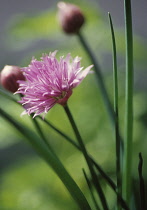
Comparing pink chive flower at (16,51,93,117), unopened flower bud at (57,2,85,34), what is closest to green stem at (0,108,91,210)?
pink chive flower at (16,51,93,117)

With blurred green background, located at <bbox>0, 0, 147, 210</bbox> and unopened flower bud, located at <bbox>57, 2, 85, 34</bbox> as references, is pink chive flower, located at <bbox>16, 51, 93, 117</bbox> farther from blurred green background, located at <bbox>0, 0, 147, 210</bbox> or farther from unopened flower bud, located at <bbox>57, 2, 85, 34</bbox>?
blurred green background, located at <bbox>0, 0, 147, 210</bbox>

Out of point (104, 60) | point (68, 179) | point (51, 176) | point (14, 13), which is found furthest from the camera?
point (14, 13)

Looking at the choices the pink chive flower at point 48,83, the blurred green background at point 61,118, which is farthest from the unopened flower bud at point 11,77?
the blurred green background at point 61,118

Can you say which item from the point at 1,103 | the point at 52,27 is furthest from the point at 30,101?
the point at 52,27

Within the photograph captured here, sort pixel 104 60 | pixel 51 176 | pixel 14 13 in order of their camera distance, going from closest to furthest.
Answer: pixel 51 176, pixel 104 60, pixel 14 13

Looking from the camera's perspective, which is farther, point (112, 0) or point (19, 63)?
point (19, 63)

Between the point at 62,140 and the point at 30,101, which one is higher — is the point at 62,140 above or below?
below

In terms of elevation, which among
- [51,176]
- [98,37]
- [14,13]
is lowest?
[51,176]

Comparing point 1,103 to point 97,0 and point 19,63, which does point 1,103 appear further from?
point 97,0

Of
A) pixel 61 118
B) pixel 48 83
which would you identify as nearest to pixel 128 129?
pixel 48 83
